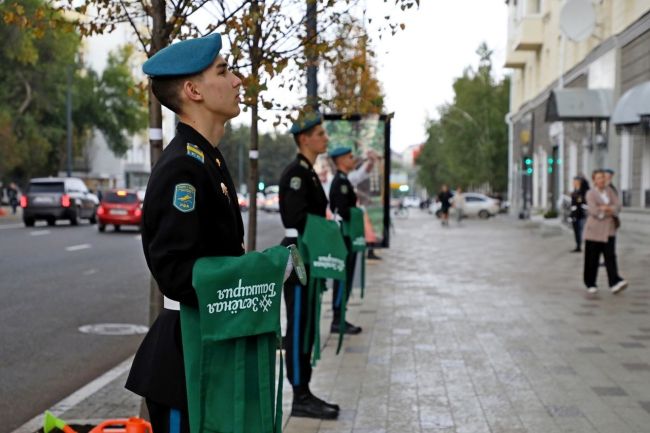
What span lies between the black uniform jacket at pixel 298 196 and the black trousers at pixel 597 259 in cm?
761

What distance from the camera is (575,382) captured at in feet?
22.6

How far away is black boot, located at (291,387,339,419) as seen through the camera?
5809 millimetres

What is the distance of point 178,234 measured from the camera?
9.36 ft

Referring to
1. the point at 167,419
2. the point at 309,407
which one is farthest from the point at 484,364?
the point at 167,419

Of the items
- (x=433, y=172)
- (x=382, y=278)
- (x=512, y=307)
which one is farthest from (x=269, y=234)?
(x=433, y=172)

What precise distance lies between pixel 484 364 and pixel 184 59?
518 centimetres

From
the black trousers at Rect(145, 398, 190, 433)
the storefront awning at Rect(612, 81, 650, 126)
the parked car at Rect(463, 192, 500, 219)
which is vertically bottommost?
the parked car at Rect(463, 192, 500, 219)

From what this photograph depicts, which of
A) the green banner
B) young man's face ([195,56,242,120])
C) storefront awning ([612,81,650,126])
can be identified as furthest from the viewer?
storefront awning ([612,81,650,126])

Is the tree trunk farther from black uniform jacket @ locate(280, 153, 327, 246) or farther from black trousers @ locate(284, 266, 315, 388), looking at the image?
black trousers @ locate(284, 266, 315, 388)

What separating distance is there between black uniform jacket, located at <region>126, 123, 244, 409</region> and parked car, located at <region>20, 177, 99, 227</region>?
30.2 metres

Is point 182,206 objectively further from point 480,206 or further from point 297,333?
point 480,206

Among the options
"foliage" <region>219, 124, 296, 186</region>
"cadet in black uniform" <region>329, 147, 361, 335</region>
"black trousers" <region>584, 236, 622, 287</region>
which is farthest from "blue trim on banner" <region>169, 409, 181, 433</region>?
"foliage" <region>219, 124, 296, 186</region>

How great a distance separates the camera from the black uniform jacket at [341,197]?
8.47 m

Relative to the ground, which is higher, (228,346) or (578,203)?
(228,346)
